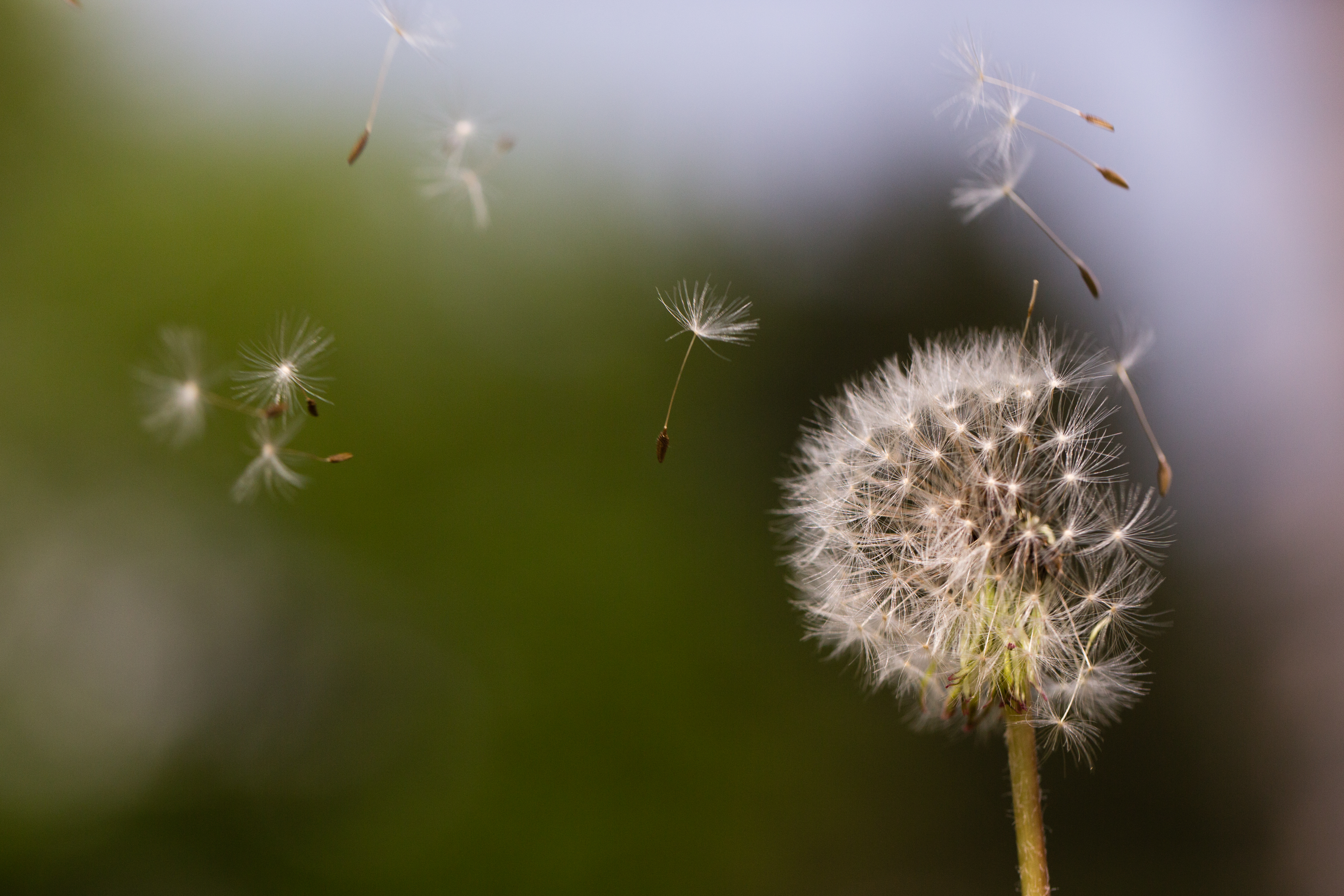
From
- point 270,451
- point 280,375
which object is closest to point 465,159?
point 280,375

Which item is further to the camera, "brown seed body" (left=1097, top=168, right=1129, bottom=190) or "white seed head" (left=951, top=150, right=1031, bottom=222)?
"white seed head" (left=951, top=150, right=1031, bottom=222)

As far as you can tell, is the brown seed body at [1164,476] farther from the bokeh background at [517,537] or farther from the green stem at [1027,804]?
the bokeh background at [517,537]

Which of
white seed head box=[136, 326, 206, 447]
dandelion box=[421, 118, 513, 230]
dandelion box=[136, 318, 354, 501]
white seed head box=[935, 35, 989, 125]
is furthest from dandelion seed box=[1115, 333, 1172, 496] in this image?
white seed head box=[136, 326, 206, 447]

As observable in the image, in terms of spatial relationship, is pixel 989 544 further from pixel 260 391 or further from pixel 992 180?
pixel 260 391

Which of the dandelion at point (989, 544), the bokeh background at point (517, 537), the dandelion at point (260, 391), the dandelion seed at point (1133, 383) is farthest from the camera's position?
the bokeh background at point (517, 537)

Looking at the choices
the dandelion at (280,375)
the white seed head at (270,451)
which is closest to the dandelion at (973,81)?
the dandelion at (280,375)

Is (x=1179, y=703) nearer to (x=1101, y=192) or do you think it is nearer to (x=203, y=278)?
(x=1101, y=192)

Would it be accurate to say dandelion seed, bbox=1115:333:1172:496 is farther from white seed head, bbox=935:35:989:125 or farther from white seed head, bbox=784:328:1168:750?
white seed head, bbox=935:35:989:125
